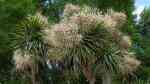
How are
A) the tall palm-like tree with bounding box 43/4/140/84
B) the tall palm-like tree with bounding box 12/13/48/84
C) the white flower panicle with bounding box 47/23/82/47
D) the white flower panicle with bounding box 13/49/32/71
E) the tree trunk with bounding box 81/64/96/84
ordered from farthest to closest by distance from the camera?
the tall palm-like tree with bounding box 12/13/48/84
the white flower panicle with bounding box 13/49/32/71
the tree trunk with bounding box 81/64/96/84
the tall palm-like tree with bounding box 43/4/140/84
the white flower panicle with bounding box 47/23/82/47

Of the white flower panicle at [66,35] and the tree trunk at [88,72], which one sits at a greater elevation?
the white flower panicle at [66,35]

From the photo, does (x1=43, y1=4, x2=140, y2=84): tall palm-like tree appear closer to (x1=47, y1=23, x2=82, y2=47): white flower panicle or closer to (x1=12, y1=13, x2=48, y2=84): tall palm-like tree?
(x1=47, y1=23, x2=82, y2=47): white flower panicle

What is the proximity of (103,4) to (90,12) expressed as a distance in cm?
1325

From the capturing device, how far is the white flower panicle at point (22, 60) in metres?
31.0

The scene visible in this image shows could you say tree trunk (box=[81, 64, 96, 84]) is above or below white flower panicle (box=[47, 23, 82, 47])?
below

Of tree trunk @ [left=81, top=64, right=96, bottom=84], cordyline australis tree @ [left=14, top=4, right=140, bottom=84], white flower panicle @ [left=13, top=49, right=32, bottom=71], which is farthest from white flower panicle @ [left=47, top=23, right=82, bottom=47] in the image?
white flower panicle @ [left=13, top=49, right=32, bottom=71]

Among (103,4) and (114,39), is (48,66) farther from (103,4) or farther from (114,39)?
(103,4)

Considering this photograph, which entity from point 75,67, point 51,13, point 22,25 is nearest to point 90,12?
point 75,67

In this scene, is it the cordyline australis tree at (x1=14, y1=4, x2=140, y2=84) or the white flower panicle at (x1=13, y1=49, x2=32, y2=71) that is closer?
the cordyline australis tree at (x1=14, y1=4, x2=140, y2=84)

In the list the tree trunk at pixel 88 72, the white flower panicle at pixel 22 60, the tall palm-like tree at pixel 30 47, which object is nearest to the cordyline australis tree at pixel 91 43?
the tree trunk at pixel 88 72

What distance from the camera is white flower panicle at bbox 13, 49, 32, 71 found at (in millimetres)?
31016

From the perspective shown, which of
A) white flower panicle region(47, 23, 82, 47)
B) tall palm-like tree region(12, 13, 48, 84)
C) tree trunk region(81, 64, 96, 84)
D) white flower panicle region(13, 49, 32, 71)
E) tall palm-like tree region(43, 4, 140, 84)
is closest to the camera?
white flower panicle region(47, 23, 82, 47)

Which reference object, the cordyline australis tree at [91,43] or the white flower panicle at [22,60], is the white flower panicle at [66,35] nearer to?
the cordyline australis tree at [91,43]

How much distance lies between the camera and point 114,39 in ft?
94.7
